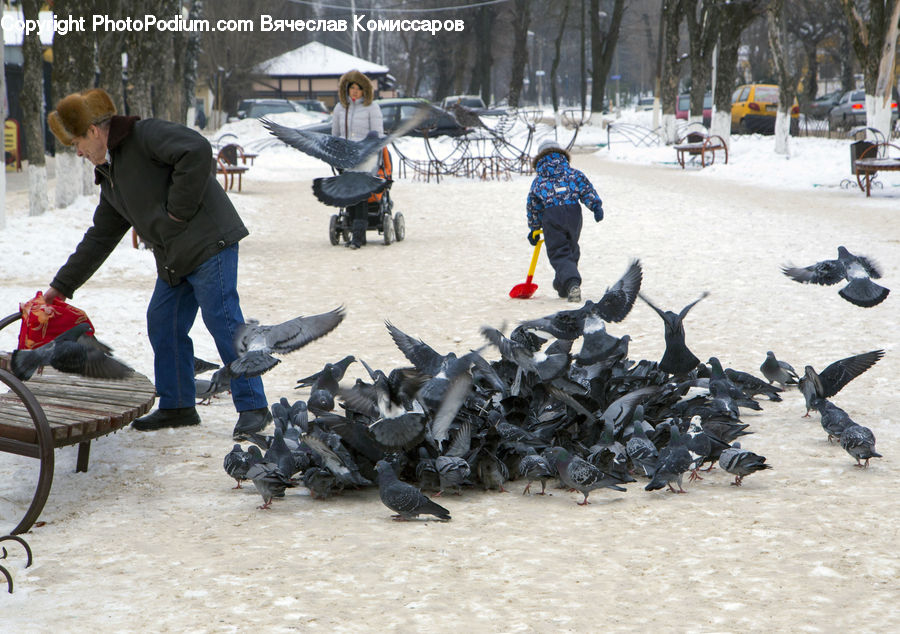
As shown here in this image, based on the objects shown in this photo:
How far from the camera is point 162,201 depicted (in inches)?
187

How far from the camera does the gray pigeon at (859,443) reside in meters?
4.53

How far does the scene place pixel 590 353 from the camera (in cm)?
500

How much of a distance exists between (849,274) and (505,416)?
2074 mm

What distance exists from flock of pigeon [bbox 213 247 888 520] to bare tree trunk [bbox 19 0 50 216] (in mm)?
9631

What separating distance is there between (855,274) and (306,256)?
7.61m

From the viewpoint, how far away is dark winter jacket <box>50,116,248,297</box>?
182 inches

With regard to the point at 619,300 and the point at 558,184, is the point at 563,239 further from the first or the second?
the point at 619,300

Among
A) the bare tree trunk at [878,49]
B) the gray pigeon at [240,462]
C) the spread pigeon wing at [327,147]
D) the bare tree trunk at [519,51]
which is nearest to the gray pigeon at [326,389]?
the gray pigeon at [240,462]

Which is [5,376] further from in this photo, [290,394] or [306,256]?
[306,256]

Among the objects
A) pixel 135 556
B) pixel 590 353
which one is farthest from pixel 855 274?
pixel 135 556

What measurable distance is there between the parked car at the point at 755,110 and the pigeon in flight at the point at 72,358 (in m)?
31.2

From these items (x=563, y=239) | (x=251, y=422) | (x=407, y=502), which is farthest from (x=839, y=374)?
(x=563, y=239)

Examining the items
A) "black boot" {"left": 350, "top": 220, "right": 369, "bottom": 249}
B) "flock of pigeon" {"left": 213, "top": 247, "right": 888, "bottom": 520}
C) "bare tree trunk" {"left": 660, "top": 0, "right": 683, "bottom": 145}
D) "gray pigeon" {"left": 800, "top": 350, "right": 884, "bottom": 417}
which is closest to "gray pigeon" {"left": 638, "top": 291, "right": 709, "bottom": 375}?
"flock of pigeon" {"left": 213, "top": 247, "right": 888, "bottom": 520}

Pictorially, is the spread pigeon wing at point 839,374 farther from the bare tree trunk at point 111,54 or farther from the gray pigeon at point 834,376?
the bare tree trunk at point 111,54
